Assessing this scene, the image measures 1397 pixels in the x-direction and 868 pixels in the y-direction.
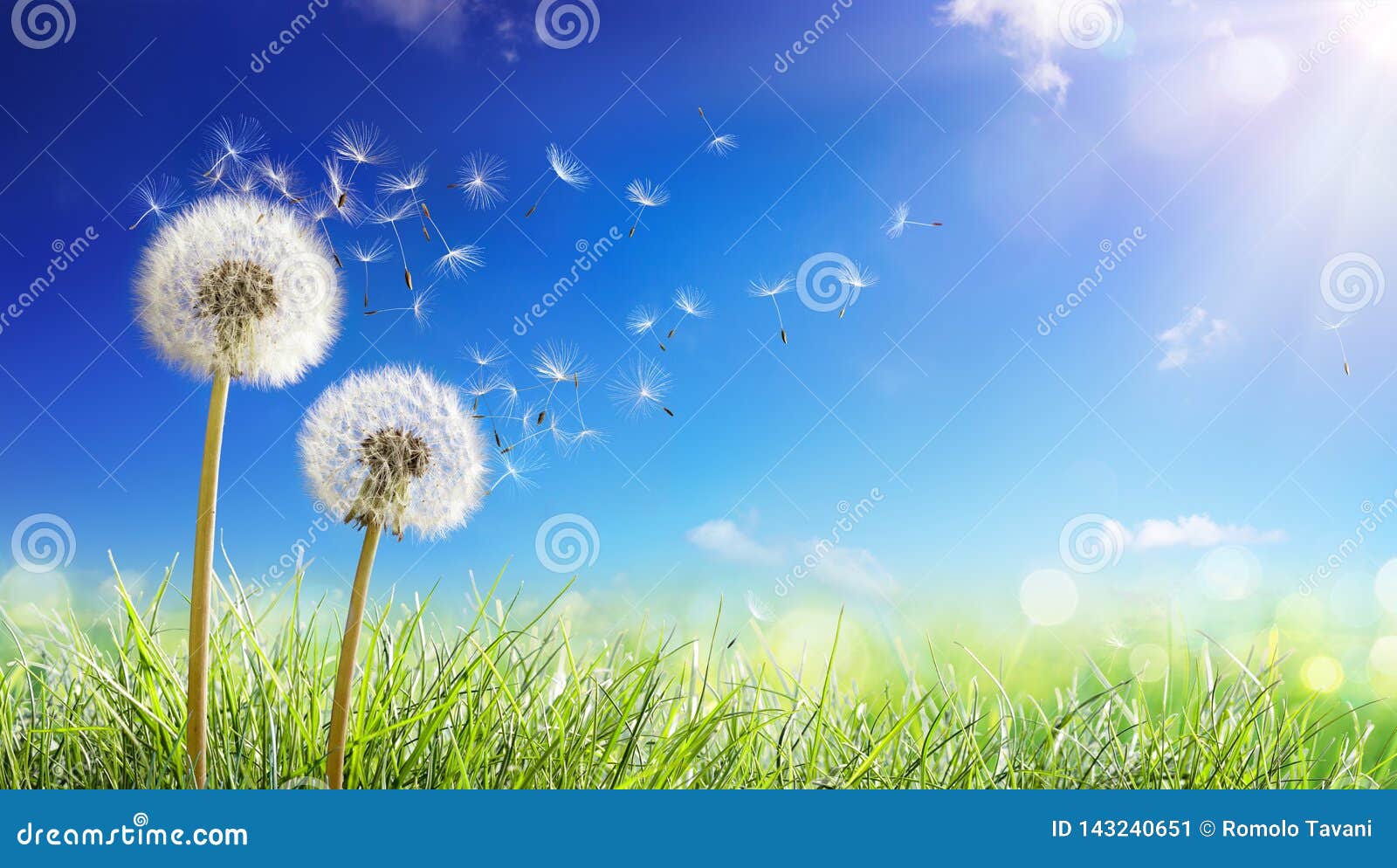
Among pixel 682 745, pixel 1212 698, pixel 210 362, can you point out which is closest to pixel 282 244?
pixel 210 362

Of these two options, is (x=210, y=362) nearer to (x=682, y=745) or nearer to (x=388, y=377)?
(x=388, y=377)

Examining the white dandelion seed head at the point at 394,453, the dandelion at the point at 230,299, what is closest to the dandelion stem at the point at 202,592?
the dandelion at the point at 230,299

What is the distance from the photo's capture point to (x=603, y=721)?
3.18 metres

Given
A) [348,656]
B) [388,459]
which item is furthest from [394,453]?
[348,656]

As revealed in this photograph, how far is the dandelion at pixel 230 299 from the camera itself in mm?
2506

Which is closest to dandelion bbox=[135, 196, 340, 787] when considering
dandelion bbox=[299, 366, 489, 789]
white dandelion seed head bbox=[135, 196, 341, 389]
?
white dandelion seed head bbox=[135, 196, 341, 389]

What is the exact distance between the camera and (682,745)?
295 cm

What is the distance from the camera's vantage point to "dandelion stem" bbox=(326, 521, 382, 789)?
2.29m

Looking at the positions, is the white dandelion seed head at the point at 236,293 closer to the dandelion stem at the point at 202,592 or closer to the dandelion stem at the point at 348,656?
the dandelion stem at the point at 202,592

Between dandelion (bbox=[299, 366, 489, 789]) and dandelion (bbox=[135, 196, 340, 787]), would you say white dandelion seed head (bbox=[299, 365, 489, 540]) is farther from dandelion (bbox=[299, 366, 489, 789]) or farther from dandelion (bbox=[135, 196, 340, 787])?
dandelion (bbox=[135, 196, 340, 787])

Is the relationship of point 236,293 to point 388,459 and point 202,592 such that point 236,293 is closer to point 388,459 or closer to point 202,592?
point 388,459

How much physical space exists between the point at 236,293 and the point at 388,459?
0.73 meters

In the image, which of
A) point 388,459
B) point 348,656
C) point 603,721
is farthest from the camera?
point 603,721

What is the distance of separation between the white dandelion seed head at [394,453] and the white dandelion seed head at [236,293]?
0.82 feet
